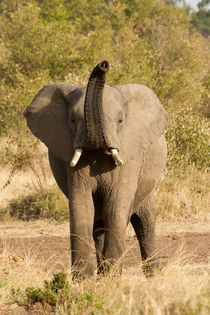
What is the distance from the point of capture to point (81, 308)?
→ 423 centimetres

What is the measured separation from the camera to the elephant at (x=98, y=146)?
502 cm

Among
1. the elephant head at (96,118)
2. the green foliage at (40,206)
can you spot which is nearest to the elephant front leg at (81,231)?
the elephant head at (96,118)

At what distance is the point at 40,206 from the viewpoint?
11.5m

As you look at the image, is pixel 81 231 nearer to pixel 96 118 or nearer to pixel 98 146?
pixel 98 146

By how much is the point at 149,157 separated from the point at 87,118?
6.31 ft

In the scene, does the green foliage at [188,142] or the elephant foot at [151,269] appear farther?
the green foliage at [188,142]

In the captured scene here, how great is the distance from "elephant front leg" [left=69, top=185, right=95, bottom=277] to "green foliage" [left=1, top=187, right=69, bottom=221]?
560 cm

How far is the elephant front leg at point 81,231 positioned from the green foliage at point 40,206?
5.60 metres

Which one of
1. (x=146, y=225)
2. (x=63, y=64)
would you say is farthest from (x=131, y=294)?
(x=63, y=64)

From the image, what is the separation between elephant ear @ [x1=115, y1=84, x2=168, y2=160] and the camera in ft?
18.8

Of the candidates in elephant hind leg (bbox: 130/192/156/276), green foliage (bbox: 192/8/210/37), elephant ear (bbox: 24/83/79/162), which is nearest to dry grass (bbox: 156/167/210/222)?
elephant hind leg (bbox: 130/192/156/276)

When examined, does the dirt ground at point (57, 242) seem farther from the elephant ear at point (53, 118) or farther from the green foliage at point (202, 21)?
the green foliage at point (202, 21)

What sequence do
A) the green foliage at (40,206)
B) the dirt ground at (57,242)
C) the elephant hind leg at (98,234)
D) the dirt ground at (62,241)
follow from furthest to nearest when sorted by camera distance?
the green foliage at (40,206)
the dirt ground at (57,242)
the dirt ground at (62,241)
the elephant hind leg at (98,234)

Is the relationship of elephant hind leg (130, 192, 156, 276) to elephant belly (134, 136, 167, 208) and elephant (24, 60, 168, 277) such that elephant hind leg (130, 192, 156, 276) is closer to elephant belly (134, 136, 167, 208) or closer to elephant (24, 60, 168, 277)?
elephant belly (134, 136, 167, 208)
